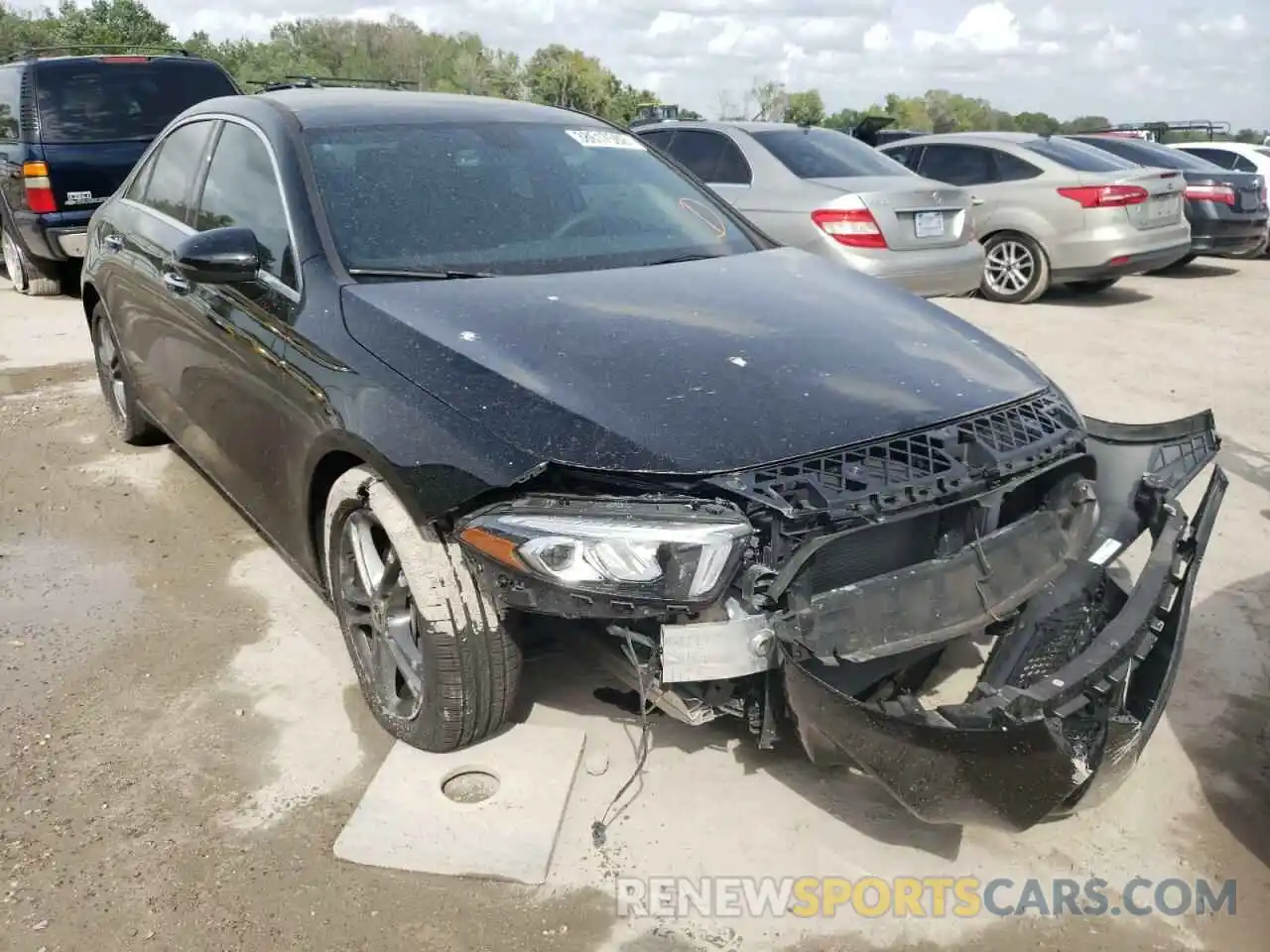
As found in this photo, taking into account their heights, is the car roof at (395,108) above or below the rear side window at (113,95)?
above

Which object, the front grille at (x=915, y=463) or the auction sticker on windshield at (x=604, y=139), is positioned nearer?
the front grille at (x=915, y=463)

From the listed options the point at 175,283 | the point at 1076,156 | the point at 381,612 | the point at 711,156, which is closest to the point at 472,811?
the point at 381,612

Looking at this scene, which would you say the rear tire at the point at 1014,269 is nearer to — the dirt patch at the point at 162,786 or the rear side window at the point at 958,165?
the rear side window at the point at 958,165

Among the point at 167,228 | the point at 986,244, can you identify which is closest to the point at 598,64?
the point at 986,244

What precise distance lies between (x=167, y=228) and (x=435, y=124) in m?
1.24

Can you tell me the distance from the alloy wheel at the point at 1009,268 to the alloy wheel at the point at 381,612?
320 inches

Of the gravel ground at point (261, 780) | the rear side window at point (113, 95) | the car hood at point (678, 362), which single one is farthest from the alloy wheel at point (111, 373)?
the rear side window at point (113, 95)

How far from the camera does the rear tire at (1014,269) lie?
9.70m

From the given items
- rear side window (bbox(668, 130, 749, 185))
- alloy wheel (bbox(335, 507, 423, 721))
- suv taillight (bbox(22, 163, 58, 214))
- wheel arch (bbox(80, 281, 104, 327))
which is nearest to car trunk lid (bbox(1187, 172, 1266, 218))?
rear side window (bbox(668, 130, 749, 185))

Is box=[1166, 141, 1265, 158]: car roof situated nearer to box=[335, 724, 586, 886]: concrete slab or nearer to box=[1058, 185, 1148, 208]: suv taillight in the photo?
box=[1058, 185, 1148, 208]: suv taillight

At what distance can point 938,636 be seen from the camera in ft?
7.72

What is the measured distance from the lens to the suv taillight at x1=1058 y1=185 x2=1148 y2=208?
9289 mm

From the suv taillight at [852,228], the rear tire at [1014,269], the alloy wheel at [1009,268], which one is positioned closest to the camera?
the suv taillight at [852,228]

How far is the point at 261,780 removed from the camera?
2846mm
